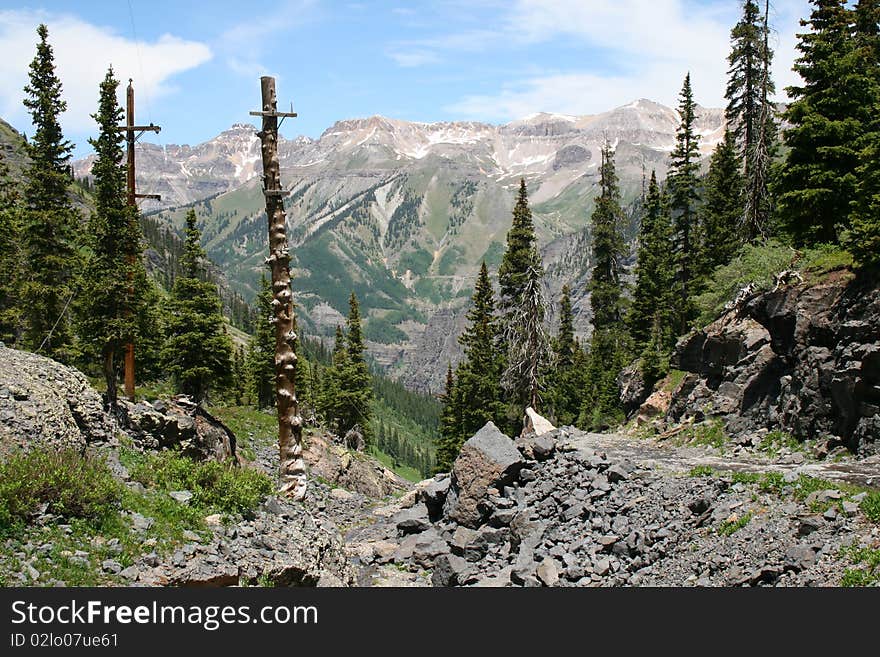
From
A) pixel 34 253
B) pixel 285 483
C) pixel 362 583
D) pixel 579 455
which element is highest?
pixel 34 253

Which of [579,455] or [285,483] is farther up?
[285,483]

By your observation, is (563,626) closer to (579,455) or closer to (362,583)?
(362,583)

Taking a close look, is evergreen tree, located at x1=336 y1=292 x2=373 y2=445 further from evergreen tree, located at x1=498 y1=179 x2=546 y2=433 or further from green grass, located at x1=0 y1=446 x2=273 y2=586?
green grass, located at x1=0 y1=446 x2=273 y2=586

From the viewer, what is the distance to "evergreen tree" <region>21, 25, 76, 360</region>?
1336 inches

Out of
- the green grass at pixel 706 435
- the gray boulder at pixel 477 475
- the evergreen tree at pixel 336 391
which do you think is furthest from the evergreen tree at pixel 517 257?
the evergreen tree at pixel 336 391

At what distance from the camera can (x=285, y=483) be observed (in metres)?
11.8

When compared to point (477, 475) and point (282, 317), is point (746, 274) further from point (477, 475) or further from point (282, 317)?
point (282, 317)

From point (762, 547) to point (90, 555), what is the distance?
417 inches

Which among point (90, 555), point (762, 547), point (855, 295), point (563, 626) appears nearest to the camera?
point (563, 626)

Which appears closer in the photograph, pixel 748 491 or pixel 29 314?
pixel 748 491

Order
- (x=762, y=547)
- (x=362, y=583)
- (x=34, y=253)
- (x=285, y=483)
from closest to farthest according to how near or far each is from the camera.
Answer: (x=762, y=547)
(x=285, y=483)
(x=362, y=583)
(x=34, y=253)

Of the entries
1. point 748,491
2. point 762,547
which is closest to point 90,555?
point 762,547

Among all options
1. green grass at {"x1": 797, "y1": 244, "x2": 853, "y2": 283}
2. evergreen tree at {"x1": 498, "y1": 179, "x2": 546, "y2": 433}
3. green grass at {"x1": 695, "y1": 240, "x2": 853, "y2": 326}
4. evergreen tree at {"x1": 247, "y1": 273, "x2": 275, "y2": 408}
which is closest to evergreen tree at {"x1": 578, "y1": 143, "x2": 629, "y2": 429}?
evergreen tree at {"x1": 498, "y1": 179, "x2": 546, "y2": 433}

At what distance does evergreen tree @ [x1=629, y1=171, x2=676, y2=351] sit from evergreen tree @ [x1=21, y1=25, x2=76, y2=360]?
3902 centimetres
